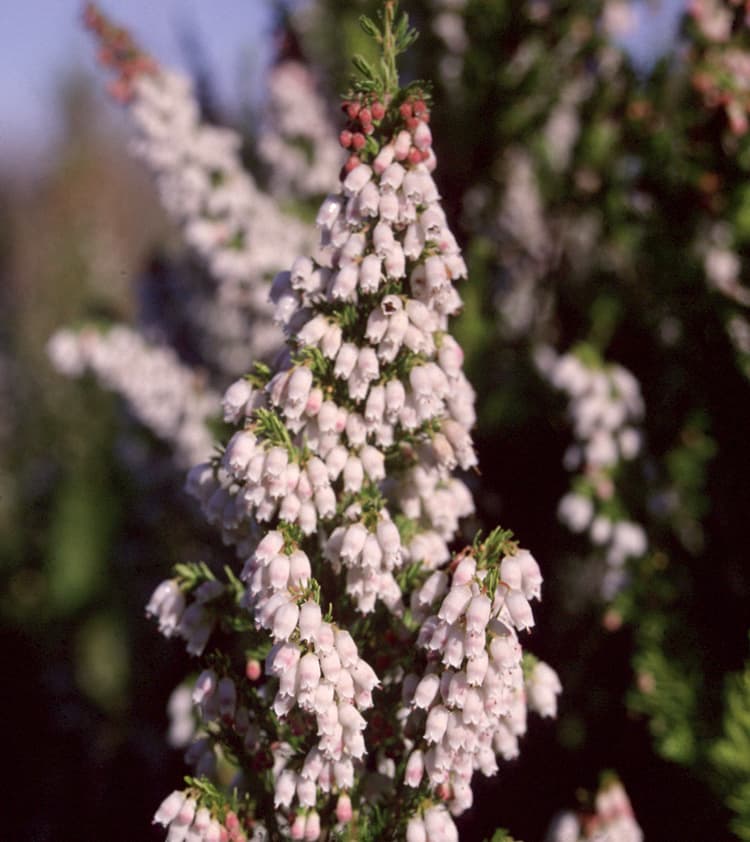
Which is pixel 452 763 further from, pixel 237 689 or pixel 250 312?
pixel 250 312

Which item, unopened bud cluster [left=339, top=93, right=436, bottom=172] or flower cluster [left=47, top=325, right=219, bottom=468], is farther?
flower cluster [left=47, top=325, right=219, bottom=468]

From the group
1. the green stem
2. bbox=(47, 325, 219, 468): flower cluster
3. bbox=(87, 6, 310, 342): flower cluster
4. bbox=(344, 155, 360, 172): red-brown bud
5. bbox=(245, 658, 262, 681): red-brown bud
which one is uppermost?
bbox=(87, 6, 310, 342): flower cluster

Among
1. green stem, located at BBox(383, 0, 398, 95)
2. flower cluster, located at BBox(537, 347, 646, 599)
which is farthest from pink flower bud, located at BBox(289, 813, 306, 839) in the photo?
flower cluster, located at BBox(537, 347, 646, 599)

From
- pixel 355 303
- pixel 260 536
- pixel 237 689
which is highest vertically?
pixel 355 303

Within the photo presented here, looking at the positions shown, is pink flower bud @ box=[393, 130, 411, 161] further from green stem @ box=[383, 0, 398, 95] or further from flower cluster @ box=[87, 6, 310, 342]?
flower cluster @ box=[87, 6, 310, 342]

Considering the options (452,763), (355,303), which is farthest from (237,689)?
(355,303)
